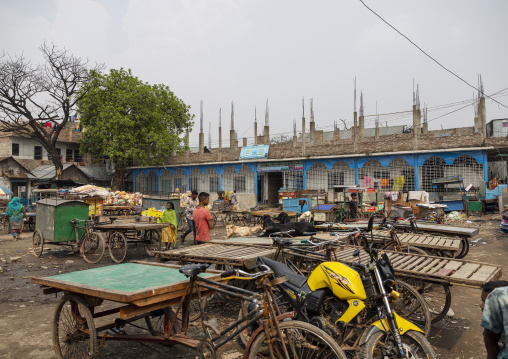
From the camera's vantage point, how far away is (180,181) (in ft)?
103

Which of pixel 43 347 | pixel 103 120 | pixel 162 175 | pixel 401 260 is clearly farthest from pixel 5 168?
pixel 401 260

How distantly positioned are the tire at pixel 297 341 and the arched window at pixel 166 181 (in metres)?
30.2

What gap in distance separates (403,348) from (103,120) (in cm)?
2824

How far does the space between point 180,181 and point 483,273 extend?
28735mm

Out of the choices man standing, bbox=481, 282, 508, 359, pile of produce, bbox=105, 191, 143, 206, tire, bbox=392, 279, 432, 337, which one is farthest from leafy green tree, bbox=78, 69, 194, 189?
man standing, bbox=481, 282, 508, 359

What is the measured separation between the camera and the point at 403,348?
2742mm

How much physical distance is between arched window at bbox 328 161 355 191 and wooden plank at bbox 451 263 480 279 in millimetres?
18637

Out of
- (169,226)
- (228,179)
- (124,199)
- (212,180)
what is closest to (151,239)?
(169,226)

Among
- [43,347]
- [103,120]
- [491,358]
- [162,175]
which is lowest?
[43,347]

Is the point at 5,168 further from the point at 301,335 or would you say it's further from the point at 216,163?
the point at 301,335

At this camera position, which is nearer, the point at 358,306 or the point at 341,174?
the point at 358,306

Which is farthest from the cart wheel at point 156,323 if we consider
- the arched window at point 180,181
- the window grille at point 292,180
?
the arched window at point 180,181

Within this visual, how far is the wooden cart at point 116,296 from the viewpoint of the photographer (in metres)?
2.94

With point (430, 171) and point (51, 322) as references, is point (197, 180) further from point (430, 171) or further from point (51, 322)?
point (51, 322)
